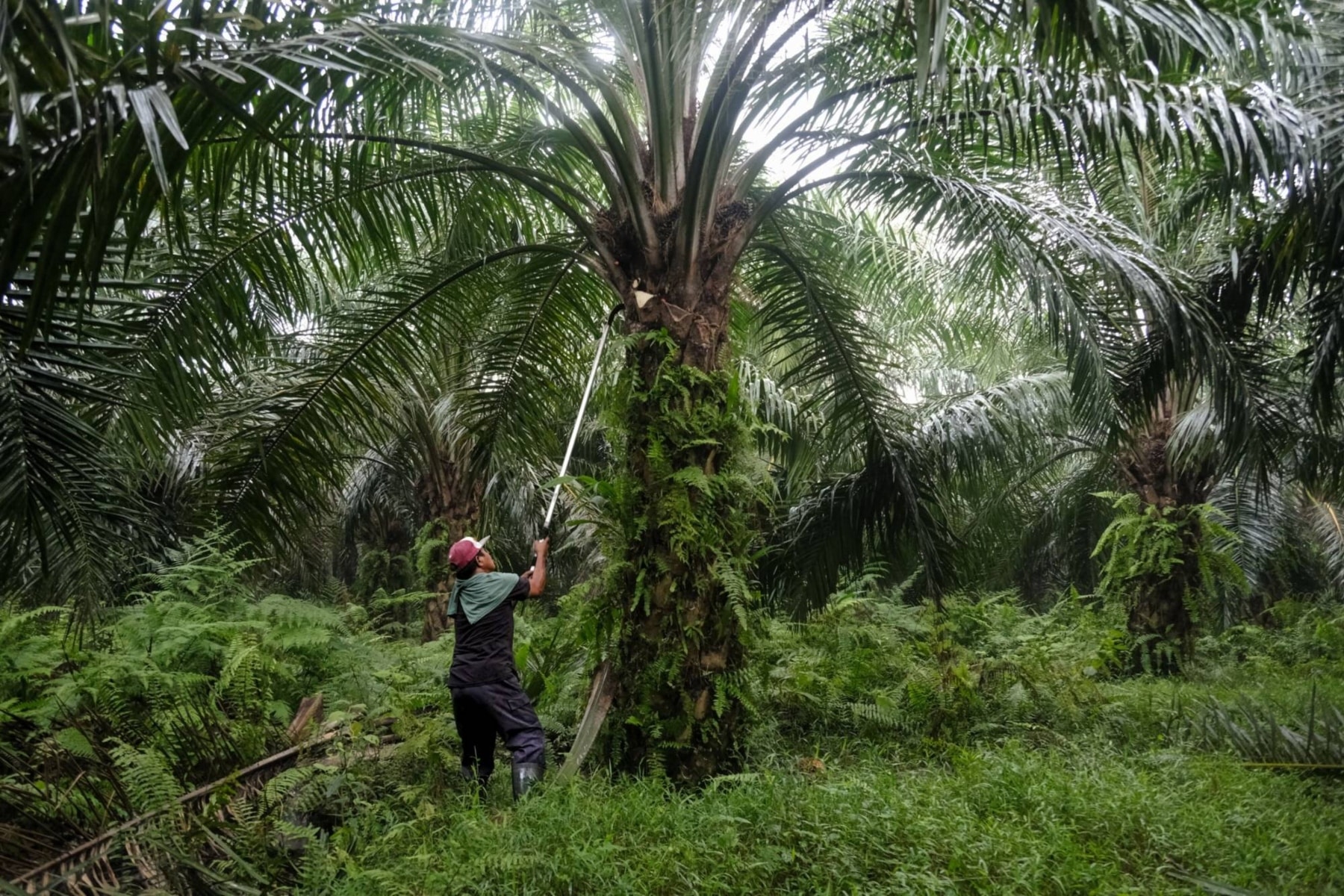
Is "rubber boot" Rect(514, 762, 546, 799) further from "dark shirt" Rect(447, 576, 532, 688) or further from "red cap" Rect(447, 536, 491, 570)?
"red cap" Rect(447, 536, 491, 570)

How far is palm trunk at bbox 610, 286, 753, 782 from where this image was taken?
18.6 feet

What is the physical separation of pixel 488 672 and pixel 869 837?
2326 mm

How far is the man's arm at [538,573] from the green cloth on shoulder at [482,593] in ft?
0.37

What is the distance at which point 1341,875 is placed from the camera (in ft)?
13.2

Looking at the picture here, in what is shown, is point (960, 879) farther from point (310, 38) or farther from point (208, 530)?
point (208, 530)

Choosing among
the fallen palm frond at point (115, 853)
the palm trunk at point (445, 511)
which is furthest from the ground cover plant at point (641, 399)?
the palm trunk at point (445, 511)

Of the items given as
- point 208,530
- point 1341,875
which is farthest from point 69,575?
point 1341,875

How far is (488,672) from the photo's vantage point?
5668 millimetres

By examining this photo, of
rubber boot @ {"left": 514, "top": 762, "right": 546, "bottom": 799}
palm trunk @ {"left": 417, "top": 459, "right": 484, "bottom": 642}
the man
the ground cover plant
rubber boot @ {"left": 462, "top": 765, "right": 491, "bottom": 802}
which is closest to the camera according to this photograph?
the ground cover plant

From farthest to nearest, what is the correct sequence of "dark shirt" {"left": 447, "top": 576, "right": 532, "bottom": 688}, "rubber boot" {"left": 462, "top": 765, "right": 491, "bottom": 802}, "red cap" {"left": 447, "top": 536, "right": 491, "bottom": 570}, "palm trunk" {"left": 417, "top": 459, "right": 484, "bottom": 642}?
1. "palm trunk" {"left": 417, "top": 459, "right": 484, "bottom": 642}
2. "red cap" {"left": 447, "top": 536, "right": 491, "bottom": 570}
3. "dark shirt" {"left": 447, "top": 576, "right": 532, "bottom": 688}
4. "rubber boot" {"left": 462, "top": 765, "right": 491, "bottom": 802}

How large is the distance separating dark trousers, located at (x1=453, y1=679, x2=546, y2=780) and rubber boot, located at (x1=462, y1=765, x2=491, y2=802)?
1 centimetres

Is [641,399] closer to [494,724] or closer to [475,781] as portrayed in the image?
[494,724]

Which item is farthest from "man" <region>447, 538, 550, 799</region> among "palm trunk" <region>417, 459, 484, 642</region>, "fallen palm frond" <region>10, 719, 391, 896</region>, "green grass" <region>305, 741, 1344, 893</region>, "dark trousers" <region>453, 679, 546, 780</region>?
"palm trunk" <region>417, 459, 484, 642</region>

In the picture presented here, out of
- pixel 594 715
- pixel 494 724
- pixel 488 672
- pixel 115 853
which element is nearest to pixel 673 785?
pixel 594 715
